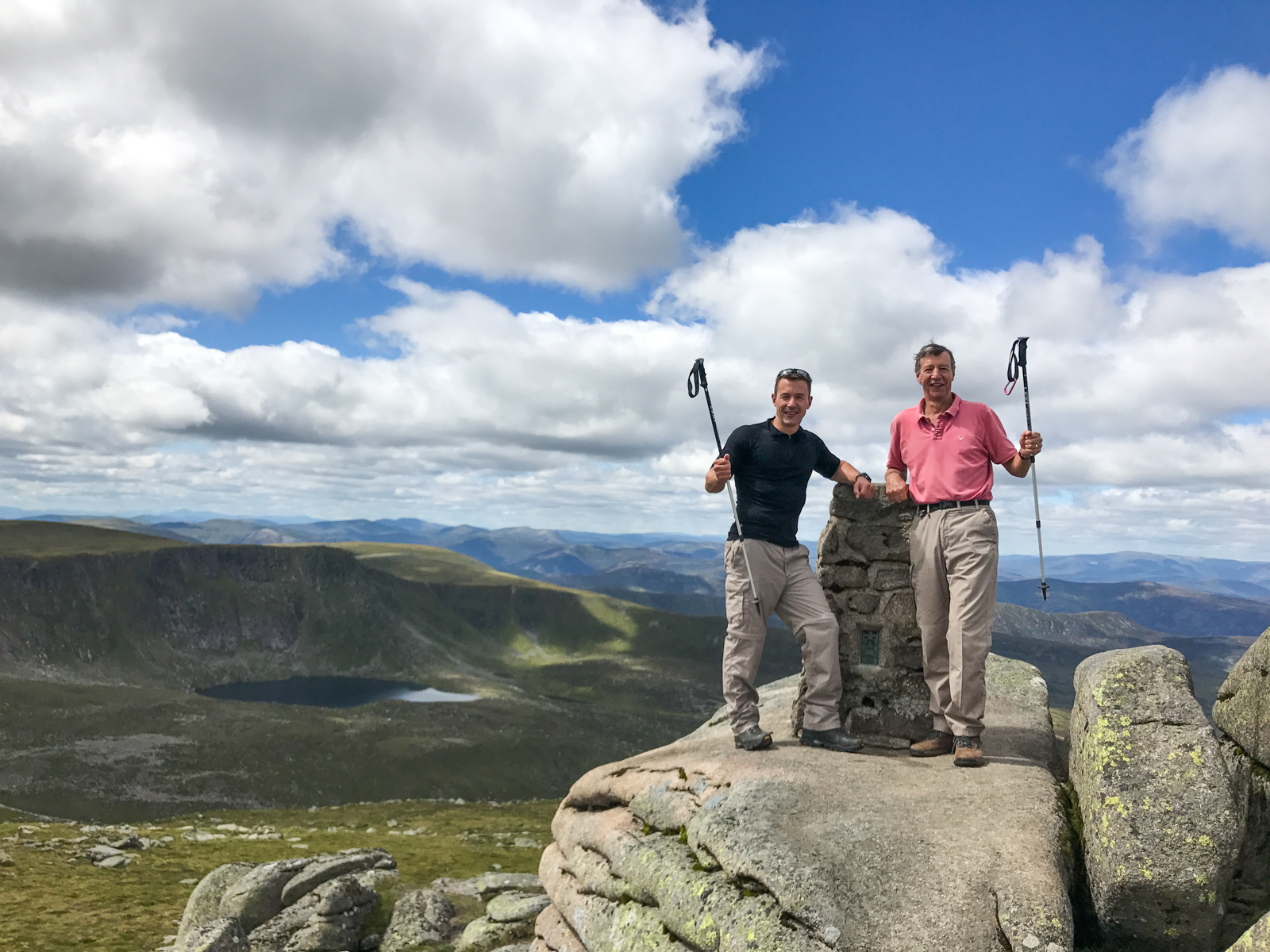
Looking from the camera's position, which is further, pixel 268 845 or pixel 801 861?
pixel 268 845

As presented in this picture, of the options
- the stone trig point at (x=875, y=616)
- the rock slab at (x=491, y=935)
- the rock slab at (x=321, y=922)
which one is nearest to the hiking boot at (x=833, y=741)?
the stone trig point at (x=875, y=616)

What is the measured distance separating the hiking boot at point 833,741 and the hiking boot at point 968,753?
Answer: 5.41 ft

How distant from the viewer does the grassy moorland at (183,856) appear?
106 ft

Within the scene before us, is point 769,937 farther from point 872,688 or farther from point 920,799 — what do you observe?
point 872,688

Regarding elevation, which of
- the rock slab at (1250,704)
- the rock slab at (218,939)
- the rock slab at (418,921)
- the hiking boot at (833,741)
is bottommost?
the rock slab at (418,921)

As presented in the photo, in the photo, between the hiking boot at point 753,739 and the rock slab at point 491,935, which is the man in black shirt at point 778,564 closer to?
the hiking boot at point 753,739

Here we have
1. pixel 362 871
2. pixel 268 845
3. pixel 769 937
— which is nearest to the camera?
pixel 769 937

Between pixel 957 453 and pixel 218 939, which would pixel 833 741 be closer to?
pixel 957 453

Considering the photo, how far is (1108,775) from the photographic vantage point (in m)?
9.76

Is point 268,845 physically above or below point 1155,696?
below

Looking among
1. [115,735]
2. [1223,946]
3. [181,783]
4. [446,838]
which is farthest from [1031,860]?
[115,735]

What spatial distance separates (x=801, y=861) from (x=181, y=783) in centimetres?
15036

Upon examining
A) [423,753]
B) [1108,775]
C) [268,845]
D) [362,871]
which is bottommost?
[423,753]

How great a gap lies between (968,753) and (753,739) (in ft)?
11.5
